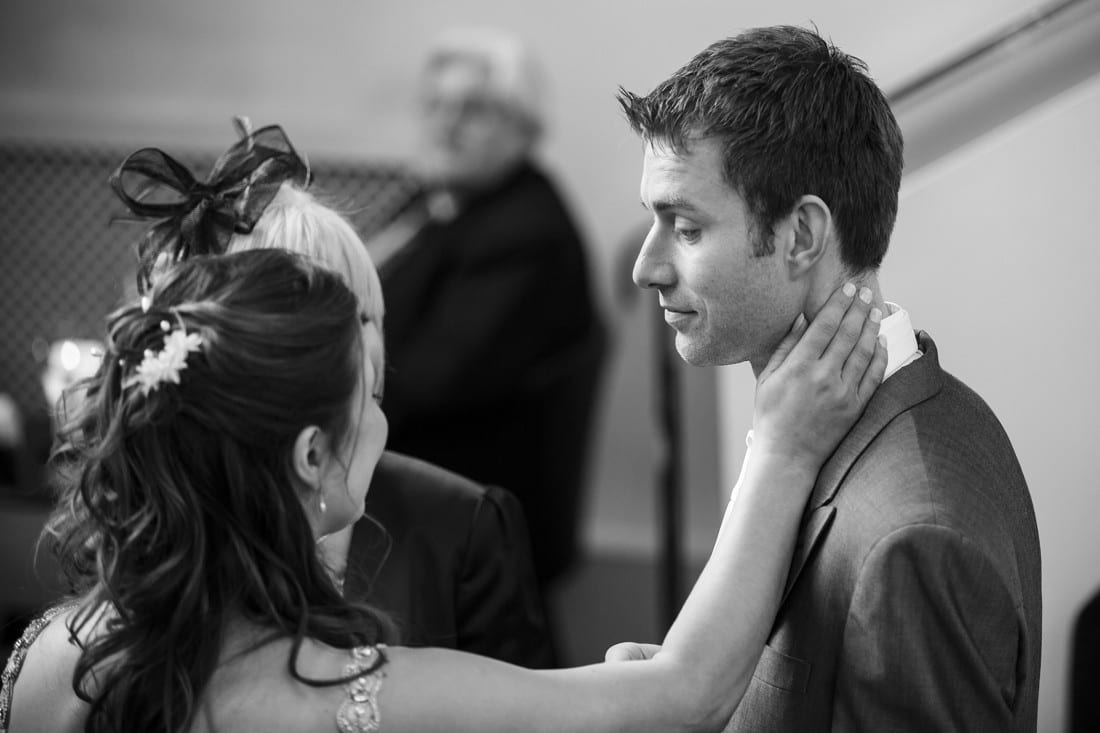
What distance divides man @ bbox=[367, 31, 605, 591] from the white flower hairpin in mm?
1971

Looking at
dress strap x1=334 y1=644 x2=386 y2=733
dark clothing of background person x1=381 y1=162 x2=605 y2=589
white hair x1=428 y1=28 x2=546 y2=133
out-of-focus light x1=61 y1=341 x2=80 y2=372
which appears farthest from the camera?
white hair x1=428 y1=28 x2=546 y2=133

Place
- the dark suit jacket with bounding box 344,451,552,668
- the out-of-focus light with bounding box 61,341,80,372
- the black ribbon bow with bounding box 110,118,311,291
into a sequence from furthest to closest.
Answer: the out-of-focus light with bounding box 61,341,80,372 → the dark suit jacket with bounding box 344,451,552,668 → the black ribbon bow with bounding box 110,118,311,291

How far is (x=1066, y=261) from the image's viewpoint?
207 cm

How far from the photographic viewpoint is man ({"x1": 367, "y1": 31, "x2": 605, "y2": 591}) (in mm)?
3186

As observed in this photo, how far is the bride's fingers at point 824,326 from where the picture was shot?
1.31 meters

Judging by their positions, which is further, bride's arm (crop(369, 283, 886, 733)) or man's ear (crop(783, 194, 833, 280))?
man's ear (crop(783, 194, 833, 280))

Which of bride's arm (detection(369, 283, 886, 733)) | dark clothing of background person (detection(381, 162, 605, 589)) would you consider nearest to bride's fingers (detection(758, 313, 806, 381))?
bride's arm (detection(369, 283, 886, 733))

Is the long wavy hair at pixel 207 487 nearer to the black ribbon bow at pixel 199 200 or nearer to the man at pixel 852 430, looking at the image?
the black ribbon bow at pixel 199 200

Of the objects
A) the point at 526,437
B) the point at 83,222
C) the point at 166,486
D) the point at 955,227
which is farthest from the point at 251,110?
the point at 166,486

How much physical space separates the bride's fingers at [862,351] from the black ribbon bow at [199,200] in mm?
708

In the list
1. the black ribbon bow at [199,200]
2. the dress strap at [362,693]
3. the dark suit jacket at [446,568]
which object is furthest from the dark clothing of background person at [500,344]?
the dress strap at [362,693]

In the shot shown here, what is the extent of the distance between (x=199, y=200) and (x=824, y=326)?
738 mm

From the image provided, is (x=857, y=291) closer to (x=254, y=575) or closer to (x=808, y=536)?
(x=808, y=536)

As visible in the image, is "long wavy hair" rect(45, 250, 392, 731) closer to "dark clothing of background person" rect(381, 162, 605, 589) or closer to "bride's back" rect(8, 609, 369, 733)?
"bride's back" rect(8, 609, 369, 733)
